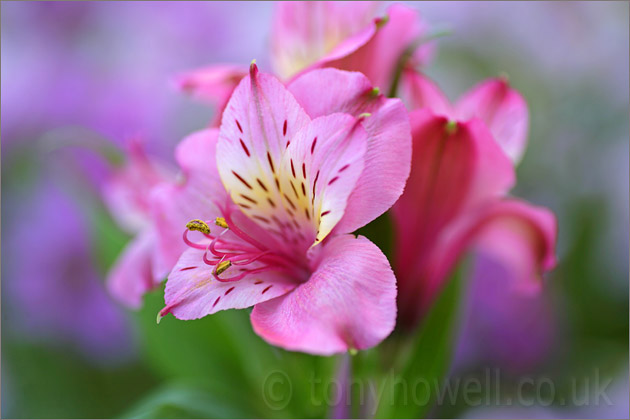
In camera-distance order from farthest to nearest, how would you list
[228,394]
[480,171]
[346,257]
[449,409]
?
[449,409]
[228,394]
[480,171]
[346,257]

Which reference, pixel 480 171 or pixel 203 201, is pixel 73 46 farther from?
pixel 480 171

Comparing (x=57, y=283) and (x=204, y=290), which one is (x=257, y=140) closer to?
(x=204, y=290)

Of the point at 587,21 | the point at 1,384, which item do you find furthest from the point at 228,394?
the point at 587,21

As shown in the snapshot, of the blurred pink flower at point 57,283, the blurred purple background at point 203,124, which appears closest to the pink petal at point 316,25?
the blurred purple background at point 203,124

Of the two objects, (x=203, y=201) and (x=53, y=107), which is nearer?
(x=203, y=201)

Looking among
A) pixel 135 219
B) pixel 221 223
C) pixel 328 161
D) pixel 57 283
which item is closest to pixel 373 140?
pixel 328 161

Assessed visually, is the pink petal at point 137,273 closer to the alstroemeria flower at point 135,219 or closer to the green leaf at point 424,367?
the alstroemeria flower at point 135,219
